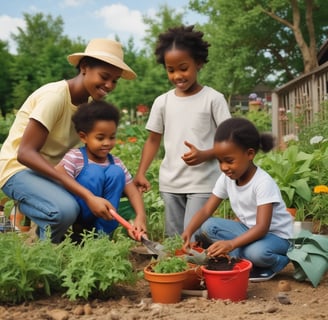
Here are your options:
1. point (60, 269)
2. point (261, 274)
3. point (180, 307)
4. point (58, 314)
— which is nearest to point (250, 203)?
point (261, 274)

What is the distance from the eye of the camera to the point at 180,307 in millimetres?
2369

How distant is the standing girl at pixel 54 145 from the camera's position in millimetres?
2967

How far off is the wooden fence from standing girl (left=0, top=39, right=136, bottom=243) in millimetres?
4138

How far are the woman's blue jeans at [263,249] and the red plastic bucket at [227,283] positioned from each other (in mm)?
429

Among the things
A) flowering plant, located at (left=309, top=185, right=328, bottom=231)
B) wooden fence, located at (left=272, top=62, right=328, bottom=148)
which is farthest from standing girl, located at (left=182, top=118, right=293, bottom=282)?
wooden fence, located at (left=272, top=62, right=328, bottom=148)

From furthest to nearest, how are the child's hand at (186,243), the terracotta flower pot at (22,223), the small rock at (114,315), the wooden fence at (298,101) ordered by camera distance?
the wooden fence at (298,101), the terracotta flower pot at (22,223), the child's hand at (186,243), the small rock at (114,315)

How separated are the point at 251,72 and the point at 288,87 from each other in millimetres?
10048

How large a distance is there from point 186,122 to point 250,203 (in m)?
0.68

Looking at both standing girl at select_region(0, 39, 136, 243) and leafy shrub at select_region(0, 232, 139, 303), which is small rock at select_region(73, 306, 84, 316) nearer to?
leafy shrub at select_region(0, 232, 139, 303)

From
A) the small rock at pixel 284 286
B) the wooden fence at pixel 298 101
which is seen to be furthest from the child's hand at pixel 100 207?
the wooden fence at pixel 298 101

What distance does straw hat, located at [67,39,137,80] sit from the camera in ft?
10.3

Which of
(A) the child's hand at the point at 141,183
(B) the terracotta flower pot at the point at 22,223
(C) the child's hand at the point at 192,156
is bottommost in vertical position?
(B) the terracotta flower pot at the point at 22,223

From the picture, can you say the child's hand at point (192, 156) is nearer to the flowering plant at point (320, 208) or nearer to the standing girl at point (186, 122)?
the standing girl at point (186, 122)

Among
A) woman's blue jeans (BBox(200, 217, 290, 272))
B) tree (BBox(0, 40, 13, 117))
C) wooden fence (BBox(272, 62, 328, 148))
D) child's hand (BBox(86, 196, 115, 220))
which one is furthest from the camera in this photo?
tree (BBox(0, 40, 13, 117))
